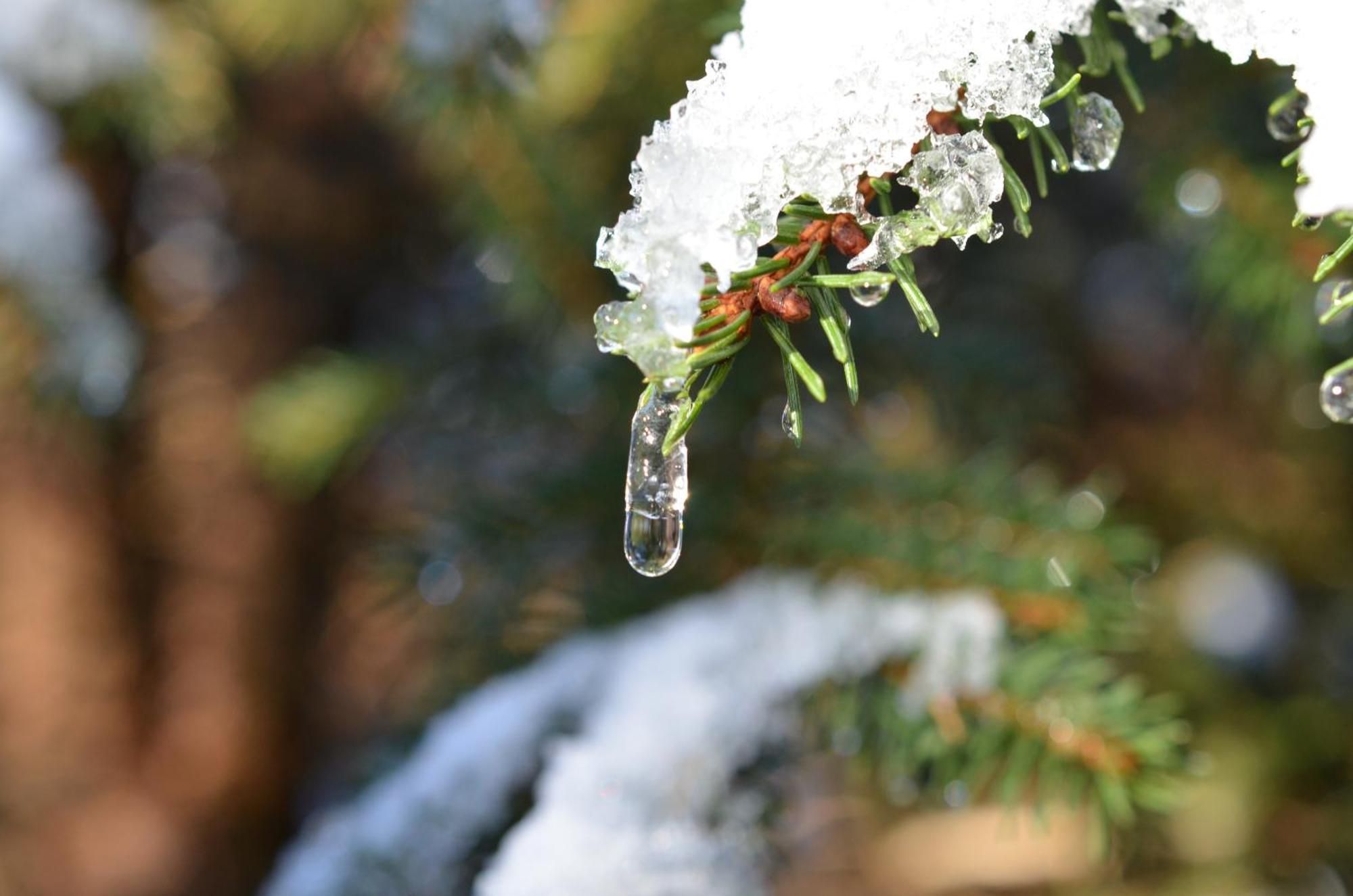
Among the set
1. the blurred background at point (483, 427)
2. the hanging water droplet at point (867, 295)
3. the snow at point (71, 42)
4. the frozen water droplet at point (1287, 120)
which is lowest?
the blurred background at point (483, 427)

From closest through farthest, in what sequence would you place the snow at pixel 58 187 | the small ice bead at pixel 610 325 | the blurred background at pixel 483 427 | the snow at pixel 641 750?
the small ice bead at pixel 610 325 < the snow at pixel 641 750 < the blurred background at pixel 483 427 < the snow at pixel 58 187

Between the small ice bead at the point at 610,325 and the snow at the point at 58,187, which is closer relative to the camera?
the small ice bead at the point at 610,325

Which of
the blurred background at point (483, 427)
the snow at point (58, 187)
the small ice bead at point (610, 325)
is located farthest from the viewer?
the snow at point (58, 187)

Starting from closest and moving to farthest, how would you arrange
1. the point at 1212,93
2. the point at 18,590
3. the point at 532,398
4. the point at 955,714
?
the point at 955,714, the point at 1212,93, the point at 532,398, the point at 18,590

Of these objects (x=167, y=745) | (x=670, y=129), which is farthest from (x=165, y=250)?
(x=670, y=129)

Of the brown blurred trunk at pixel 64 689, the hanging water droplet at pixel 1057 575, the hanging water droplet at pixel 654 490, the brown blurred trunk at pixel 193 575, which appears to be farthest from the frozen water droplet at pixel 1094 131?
the brown blurred trunk at pixel 64 689

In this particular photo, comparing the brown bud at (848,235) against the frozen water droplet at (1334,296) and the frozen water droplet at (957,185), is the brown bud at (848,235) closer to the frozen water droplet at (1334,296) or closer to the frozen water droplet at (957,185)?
the frozen water droplet at (957,185)

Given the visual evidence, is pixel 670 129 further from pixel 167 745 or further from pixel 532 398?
pixel 167 745
